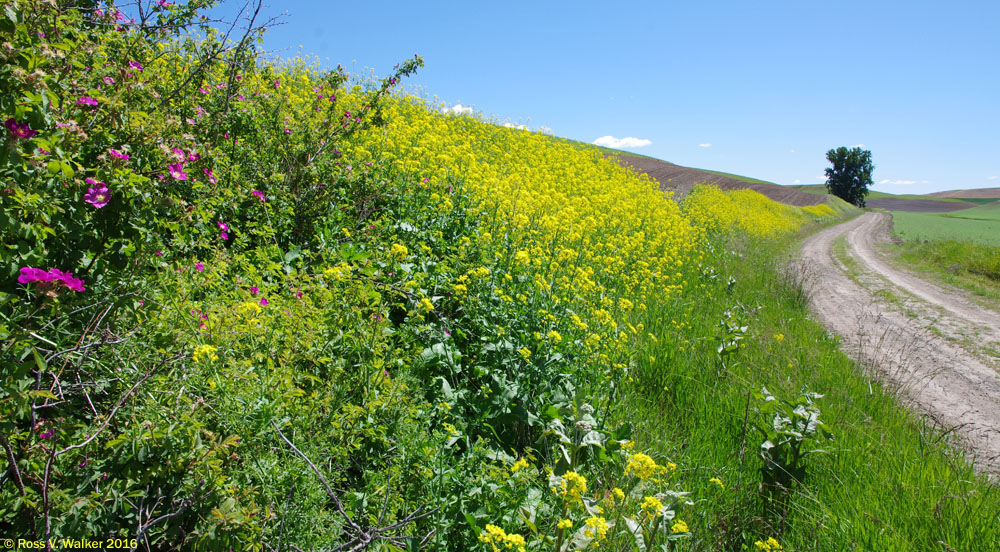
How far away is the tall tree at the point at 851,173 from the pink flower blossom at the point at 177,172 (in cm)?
8623

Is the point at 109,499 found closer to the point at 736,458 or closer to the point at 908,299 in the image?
the point at 736,458

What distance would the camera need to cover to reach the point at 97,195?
1.81 meters

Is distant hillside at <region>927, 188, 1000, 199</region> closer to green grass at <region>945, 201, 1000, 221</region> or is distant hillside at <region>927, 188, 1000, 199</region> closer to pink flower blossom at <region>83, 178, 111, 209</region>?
green grass at <region>945, 201, 1000, 221</region>

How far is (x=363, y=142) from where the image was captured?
6637 mm

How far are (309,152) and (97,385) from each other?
3301mm

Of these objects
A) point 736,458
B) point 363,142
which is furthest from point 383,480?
point 363,142

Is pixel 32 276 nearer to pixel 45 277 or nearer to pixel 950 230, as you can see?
pixel 45 277

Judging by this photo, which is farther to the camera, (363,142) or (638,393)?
(363,142)

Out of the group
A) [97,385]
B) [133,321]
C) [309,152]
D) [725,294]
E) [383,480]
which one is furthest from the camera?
[725,294]

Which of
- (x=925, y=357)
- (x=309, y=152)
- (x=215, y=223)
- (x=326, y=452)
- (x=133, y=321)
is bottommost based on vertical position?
(x=925, y=357)

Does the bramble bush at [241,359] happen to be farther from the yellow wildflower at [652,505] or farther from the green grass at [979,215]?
the green grass at [979,215]

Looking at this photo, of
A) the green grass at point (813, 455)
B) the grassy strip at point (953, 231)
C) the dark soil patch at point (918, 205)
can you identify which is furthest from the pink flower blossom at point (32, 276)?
the dark soil patch at point (918, 205)

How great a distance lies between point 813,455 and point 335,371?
3188mm

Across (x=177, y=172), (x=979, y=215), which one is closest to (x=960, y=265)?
(x=177, y=172)
